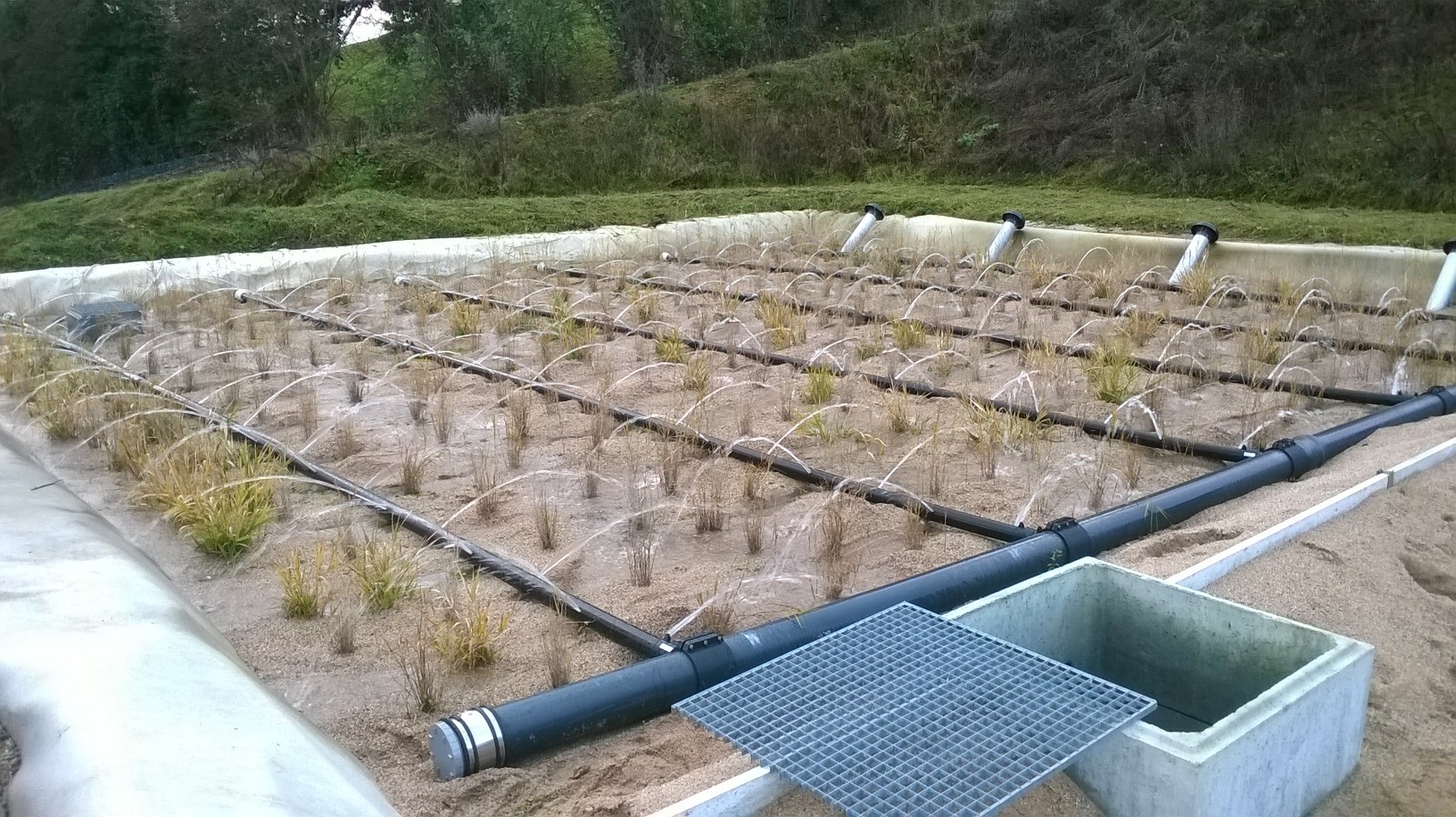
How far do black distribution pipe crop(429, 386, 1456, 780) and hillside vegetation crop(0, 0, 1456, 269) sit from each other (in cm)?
464

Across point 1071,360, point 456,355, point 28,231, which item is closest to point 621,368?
point 456,355

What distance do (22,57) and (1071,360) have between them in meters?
15.1

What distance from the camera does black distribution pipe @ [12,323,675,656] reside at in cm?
272

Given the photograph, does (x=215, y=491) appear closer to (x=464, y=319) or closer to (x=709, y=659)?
(x=709, y=659)

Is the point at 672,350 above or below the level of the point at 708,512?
above

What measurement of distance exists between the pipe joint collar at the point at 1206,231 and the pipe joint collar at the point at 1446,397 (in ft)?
9.97

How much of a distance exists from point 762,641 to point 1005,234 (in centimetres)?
631

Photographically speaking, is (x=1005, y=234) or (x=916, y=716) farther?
(x=1005, y=234)

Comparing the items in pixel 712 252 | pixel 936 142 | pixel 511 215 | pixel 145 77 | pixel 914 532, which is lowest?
pixel 914 532

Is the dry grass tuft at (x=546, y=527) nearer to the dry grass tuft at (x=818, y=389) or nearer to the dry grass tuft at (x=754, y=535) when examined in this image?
the dry grass tuft at (x=754, y=535)

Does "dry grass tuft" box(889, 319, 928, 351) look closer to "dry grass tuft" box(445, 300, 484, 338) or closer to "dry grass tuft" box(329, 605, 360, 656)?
"dry grass tuft" box(445, 300, 484, 338)

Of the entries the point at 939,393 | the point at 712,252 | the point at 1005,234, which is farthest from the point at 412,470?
the point at 1005,234

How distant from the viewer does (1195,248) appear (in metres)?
7.21

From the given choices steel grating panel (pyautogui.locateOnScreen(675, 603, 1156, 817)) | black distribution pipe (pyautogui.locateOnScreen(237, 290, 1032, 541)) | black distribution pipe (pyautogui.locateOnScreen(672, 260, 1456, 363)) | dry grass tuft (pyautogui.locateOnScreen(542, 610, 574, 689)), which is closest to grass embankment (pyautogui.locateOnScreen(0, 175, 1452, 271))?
black distribution pipe (pyautogui.locateOnScreen(672, 260, 1456, 363))
